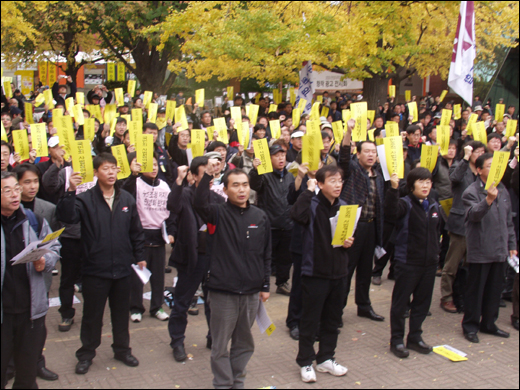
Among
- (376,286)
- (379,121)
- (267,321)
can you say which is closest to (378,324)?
(376,286)

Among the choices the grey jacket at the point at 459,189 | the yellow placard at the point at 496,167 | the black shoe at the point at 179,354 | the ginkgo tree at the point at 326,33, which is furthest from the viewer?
the ginkgo tree at the point at 326,33

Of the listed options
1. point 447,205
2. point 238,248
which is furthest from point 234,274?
point 447,205

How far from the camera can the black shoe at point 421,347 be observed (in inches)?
206

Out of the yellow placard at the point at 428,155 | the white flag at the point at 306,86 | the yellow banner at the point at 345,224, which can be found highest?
the white flag at the point at 306,86

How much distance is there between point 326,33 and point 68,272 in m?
10.2

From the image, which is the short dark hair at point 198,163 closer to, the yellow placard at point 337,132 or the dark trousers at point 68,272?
the dark trousers at point 68,272

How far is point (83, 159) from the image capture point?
5141 millimetres

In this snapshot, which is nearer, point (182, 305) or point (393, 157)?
point (182, 305)

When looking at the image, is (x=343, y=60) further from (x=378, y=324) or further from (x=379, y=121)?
(x=378, y=324)

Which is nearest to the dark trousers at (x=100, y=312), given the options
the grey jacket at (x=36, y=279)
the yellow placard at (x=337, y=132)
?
the grey jacket at (x=36, y=279)

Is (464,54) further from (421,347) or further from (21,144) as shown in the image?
(21,144)

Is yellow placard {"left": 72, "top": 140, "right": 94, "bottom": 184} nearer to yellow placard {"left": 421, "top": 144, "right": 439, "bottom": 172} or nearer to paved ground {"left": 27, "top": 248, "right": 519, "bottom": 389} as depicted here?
paved ground {"left": 27, "top": 248, "right": 519, "bottom": 389}

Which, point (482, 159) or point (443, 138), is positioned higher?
point (443, 138)

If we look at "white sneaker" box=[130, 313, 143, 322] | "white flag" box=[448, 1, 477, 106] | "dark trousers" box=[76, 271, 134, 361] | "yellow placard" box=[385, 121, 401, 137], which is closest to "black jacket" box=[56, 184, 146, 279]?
"dark trousers" box=[76, 271, 134, 361]
